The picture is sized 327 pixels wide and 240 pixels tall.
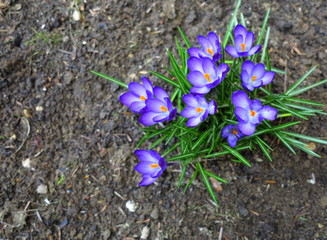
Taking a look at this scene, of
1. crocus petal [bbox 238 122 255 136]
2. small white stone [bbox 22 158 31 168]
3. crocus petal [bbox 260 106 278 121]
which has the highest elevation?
crocus petal [bbox 260 106 278 121]

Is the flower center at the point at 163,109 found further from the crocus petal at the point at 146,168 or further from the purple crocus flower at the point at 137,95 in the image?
the crocus petal at the point at 146,168

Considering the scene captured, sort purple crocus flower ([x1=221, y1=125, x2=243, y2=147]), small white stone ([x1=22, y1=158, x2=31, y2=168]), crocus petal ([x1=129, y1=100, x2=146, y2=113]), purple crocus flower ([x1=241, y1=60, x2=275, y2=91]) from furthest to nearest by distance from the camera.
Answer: small white stone ([x1=22, y1=158, x2=31, y2=168]), purple crocus flower ([x1=221, y1=125, x2=243, y2=147]), crocus petal ([x1=129, y1=100, x2=146, y2=113]), purple crocus flower ([x1=241, y1=60, x2=275, y2=91])

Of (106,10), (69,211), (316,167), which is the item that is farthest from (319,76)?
(69,211)

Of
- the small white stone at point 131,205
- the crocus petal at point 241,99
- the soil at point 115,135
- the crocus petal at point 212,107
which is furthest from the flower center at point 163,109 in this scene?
the small white stone at point 131,205

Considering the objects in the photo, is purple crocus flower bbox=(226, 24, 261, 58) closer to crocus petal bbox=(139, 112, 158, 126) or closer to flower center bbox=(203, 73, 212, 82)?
flower center bbox=(203, 73, 212, 82)

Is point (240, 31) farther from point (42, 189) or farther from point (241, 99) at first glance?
point (42, 189)

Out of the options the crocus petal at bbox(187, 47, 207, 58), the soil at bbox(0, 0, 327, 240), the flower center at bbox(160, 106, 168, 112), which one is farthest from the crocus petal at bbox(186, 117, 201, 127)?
the soil at bbox(0, 0, 327, 240)
